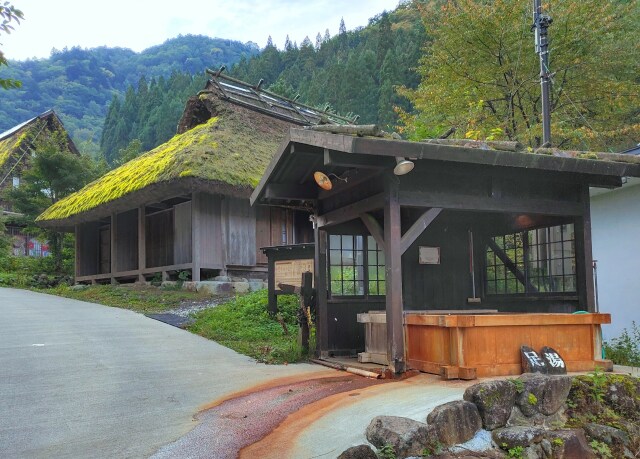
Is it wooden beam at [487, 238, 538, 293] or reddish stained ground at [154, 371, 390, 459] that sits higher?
wooden beam at [487, 238, 538, 293]

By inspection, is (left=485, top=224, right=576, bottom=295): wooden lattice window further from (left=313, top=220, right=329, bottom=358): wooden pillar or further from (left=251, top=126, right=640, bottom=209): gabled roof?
(left=313, top=220, right=329, bottom=358): wooden pillar

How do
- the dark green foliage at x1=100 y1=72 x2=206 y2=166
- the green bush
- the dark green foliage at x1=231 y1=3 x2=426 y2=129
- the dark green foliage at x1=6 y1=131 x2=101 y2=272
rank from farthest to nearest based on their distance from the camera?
the dark green foliage at x1=100 y1=72 x2=206 y2=166 → the dark green foliage at x1=231 y1=3 x2=426 y2=129 → the dark green foliage at x1=6 y1=131 x2=101 y2=272 → the green bush

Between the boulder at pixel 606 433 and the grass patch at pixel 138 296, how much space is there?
10.8 m

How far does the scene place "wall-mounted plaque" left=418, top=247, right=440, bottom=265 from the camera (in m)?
8.99

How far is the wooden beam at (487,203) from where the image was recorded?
7.07m

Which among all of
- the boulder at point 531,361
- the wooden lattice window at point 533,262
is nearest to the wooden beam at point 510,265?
the wooden lattice window at point 533,262

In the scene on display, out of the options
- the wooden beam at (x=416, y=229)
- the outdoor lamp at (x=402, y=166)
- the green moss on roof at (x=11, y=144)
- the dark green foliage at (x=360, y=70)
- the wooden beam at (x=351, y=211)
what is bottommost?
the wooden beam at (x=416, y=229)

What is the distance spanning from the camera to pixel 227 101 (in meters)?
19.7

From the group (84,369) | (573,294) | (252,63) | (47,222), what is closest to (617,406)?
(573,294)

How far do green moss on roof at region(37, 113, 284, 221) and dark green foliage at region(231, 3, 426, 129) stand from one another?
8655 mm

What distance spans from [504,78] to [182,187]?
9944 millimetres

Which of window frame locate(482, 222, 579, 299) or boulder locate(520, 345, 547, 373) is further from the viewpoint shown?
window frame locate(482, 222, 579, 299)

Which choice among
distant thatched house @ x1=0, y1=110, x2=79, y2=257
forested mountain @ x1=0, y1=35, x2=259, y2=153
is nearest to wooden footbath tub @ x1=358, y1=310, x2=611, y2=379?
distant thatched house @ x1=0, y1=110, x2=79, y2=257

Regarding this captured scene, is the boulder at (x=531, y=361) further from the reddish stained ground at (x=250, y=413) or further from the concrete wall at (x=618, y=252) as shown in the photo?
the concrete wall at (x=618, y=252)
